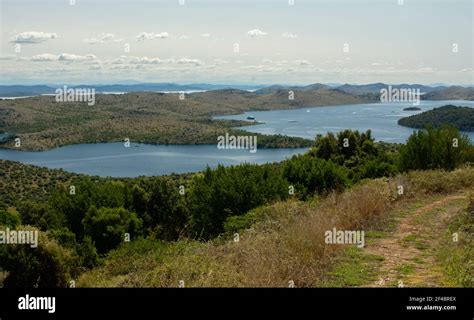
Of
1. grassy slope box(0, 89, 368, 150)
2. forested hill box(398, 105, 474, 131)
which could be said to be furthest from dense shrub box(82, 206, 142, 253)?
grassy slope box(0, 89, 368, 150)

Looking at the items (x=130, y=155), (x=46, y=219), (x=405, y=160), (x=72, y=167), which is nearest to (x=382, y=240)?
(x=405, y=160)

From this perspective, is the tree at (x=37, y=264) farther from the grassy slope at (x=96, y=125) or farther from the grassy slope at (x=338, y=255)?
the grassy slope at (x=96, y=125)

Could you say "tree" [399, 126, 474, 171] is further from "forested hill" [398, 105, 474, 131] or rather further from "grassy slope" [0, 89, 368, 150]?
"grassy slope" [0, 89, 368, 150]

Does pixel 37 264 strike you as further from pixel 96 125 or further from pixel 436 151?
pixel 96 125

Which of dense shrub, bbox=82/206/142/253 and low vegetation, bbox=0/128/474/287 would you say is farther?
dense shrub, bbox=82/206/142/253

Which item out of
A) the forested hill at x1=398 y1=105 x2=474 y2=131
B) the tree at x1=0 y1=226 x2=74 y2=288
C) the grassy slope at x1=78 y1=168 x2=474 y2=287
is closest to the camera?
the grassy slope at x1=78 y1=168 x2=474 y2=287
